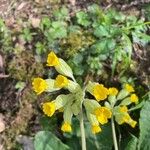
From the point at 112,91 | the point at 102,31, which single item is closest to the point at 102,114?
the point at 112,91

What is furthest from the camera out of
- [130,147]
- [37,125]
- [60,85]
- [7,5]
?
[7,5]

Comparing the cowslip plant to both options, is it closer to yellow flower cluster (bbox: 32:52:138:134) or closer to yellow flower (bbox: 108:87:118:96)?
yellow flower cluster (bbox: 32:52:138:134)

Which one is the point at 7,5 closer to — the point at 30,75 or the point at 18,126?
the point at 30,75

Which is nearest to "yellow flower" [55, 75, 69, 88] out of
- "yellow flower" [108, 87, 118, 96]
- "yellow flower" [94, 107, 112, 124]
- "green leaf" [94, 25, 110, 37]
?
"yellow flower" [94, 107, 112, 124]

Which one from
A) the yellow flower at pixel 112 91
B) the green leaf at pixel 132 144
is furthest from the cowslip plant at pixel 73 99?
the green leaf at pixel 132 144

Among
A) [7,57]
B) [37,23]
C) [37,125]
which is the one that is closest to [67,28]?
[37,23]

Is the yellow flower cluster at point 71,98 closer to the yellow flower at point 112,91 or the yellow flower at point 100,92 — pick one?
the yellow flower at point 100,92
